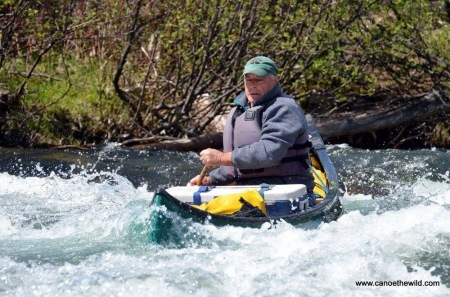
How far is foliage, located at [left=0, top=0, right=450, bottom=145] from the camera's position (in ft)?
32.9

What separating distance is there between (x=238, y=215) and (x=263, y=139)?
60 cm

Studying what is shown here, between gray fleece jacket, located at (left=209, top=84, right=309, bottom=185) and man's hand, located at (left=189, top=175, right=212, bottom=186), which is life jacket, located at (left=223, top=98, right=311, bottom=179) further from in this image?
man's hand, located at (left=189, top=175, right=212, bottom=186)

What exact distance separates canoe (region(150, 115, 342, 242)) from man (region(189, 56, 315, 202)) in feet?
0.64

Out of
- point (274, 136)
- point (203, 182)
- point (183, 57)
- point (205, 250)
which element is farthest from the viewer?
point (183, 57)

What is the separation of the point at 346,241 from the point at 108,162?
4.18 m

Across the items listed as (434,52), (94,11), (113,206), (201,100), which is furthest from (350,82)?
(113,206)

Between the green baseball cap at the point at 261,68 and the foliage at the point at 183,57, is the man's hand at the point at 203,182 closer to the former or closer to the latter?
the green baseball cap at the point at 261,68

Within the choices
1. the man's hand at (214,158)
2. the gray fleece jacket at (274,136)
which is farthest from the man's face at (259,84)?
the man's hand at (214,158)

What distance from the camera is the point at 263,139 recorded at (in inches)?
236

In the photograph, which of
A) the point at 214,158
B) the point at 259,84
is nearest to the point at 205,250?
the point at 214,158

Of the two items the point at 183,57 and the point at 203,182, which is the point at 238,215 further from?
the point at 183,57

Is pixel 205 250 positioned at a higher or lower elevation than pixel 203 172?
lower

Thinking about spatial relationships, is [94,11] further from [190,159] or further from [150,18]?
[190,159]

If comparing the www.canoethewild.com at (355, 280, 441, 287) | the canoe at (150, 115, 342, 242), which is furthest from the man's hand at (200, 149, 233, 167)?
the www.canoethewild.com at (355, 280, 441, 287)
